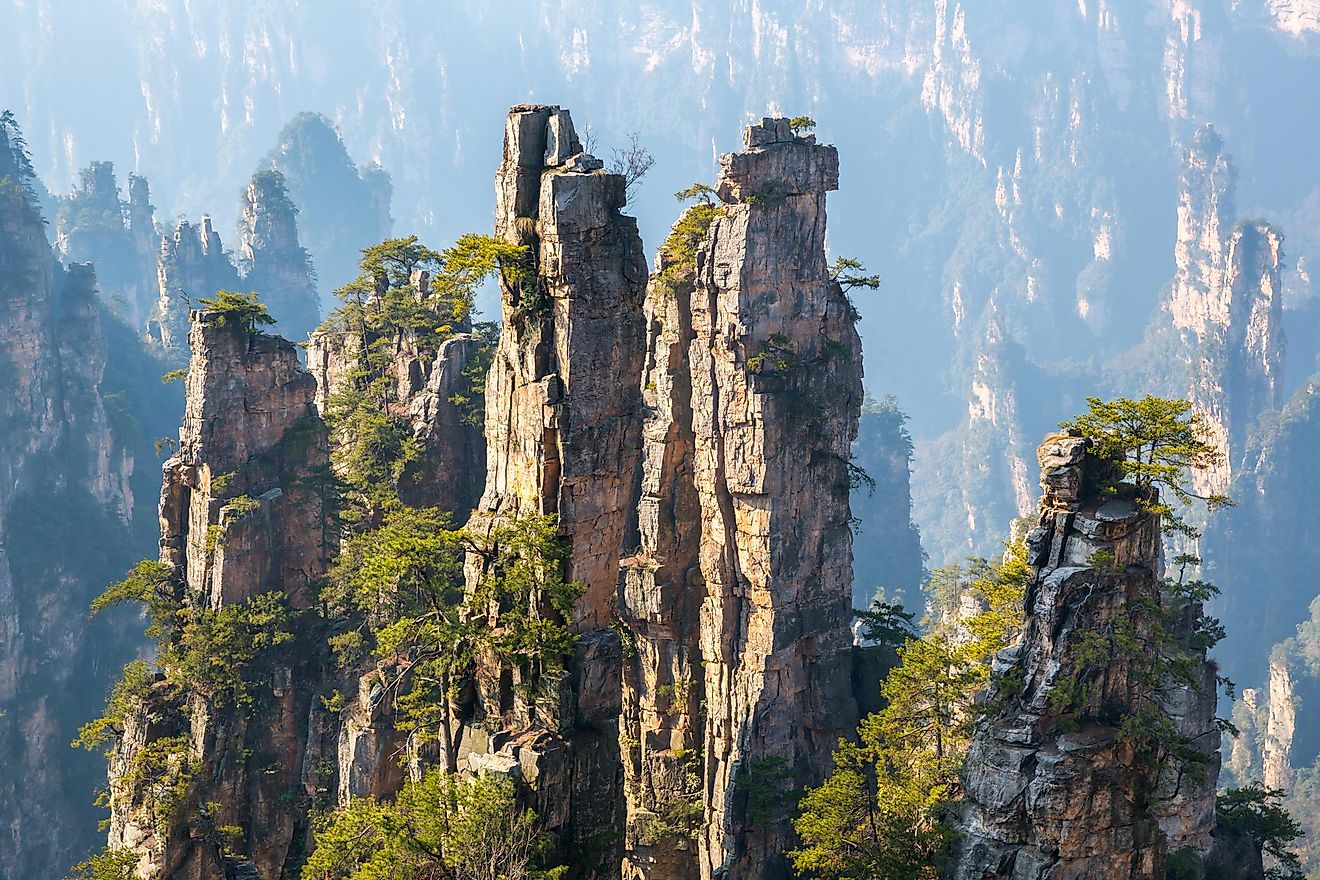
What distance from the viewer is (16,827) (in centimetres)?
6775

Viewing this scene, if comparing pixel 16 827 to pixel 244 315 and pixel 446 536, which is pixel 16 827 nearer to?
pixel 244 315

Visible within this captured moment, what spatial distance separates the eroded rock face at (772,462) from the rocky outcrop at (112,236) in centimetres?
9257

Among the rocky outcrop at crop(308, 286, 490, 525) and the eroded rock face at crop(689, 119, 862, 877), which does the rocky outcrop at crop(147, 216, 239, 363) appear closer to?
the rocky outcrop at crop(308, 286, 490, 525)

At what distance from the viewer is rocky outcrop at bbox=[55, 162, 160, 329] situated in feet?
419

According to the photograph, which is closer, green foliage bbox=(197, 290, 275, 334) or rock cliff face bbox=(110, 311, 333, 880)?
rock cliff face bbox=(110, 311, 333, 880)

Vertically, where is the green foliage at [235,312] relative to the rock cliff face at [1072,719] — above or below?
above

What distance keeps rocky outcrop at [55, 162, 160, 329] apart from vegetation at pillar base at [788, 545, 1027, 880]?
104 meters

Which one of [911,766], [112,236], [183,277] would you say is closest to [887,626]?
[911,766]

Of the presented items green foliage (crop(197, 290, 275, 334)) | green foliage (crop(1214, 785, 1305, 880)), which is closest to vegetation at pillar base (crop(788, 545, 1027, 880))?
green foliage (crop(1214, 785, 1305, 880))

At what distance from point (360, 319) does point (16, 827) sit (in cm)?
3433

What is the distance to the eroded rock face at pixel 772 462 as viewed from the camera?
143ft

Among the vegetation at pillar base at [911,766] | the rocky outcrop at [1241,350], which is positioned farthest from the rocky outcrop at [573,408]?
the rocky outcrop at [1241,350]

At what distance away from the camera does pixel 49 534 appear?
7706 cm

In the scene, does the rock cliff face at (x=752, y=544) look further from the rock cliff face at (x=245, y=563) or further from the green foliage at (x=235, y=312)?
the green foliage at (x=235, y=312)
